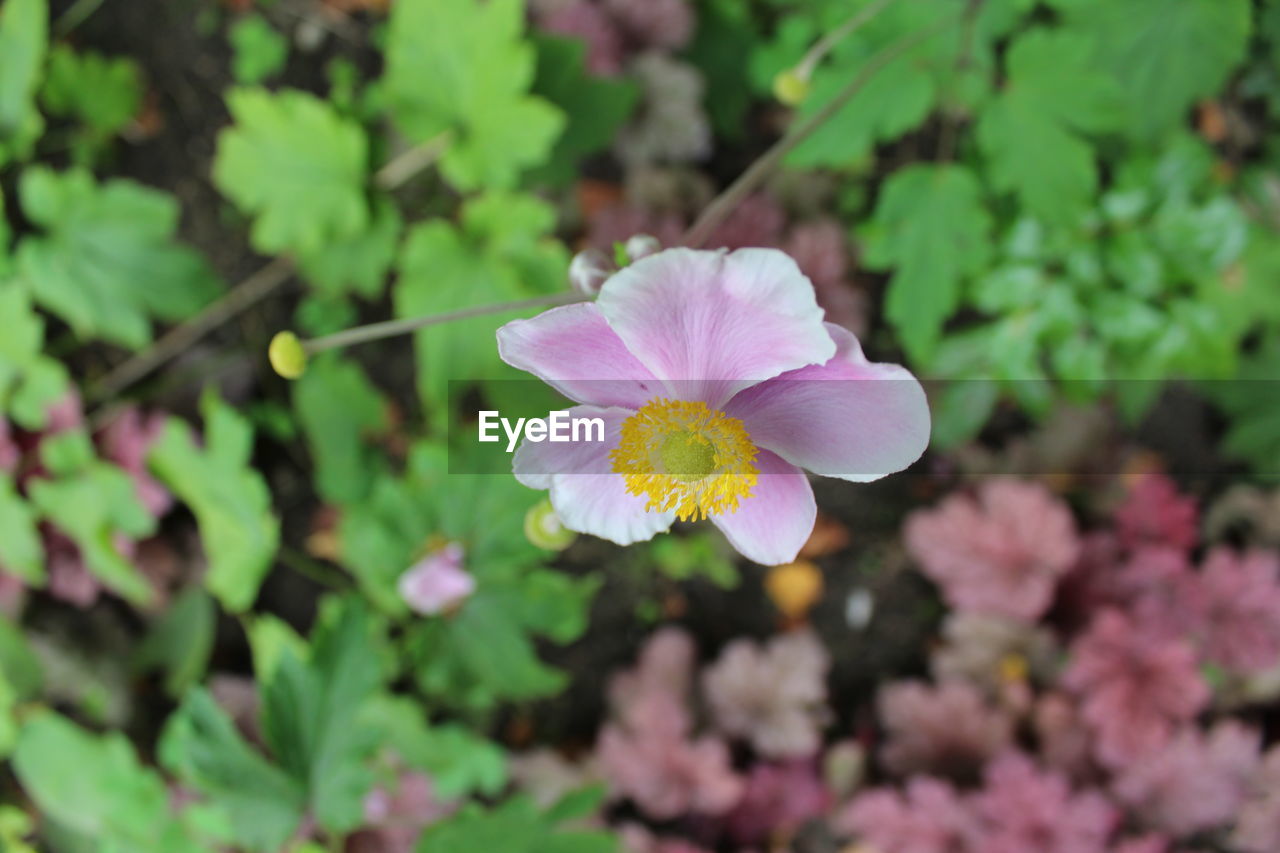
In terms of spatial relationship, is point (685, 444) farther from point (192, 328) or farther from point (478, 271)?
point (192, 328)

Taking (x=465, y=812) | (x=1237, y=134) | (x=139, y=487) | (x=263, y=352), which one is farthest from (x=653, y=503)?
(x=1237, y=134)

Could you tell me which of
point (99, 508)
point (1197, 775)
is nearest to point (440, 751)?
point (99, 508)

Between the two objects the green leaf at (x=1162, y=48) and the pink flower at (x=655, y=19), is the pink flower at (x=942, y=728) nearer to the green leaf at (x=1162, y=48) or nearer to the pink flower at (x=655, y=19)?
the green leaf at (x=1162, y=48)

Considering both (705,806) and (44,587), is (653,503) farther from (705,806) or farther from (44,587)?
(44,587)

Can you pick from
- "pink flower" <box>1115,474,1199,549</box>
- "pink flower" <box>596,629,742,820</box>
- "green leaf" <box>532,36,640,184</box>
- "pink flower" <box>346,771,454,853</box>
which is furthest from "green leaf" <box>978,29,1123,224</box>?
"pink flower" <box>346,771,454,853</box>

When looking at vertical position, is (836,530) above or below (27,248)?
below
